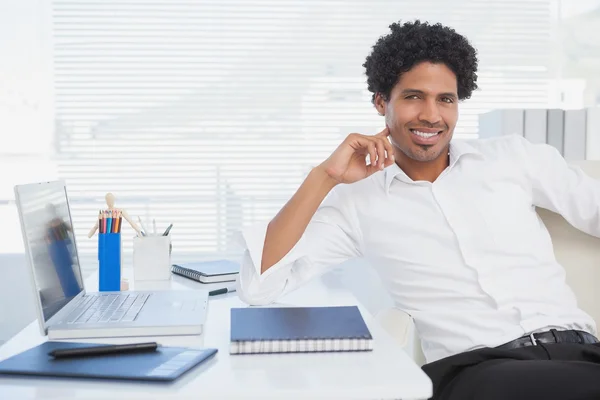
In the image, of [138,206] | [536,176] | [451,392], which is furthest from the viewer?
[138,206]

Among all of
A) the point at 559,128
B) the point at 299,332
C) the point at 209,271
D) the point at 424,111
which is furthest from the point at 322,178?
the point at 559,128

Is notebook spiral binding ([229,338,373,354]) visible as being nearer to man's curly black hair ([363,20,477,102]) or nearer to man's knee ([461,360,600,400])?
man's knee ([461,360,600,400])

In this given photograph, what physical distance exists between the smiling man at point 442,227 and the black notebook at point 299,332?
282mm

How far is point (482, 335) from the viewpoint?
1588mm

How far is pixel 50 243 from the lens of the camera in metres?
1.28

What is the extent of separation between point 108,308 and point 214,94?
263 cm

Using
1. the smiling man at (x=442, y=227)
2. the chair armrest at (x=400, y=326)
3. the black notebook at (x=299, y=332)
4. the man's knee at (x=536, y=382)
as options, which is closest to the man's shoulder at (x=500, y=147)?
the smiling man at (x=442, y=227)

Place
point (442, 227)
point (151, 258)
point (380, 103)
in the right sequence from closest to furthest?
point (442, 227), point (151, 258), point (380, 103)

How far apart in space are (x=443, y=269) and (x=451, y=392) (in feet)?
1.15

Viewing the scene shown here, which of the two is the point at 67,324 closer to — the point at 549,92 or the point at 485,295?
the point at 485,295

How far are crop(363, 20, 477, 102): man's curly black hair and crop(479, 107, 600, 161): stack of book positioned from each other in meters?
0.57

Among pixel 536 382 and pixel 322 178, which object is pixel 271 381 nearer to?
pixel 536 382

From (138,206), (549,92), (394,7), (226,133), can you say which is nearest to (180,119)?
(226,133)

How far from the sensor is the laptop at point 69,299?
1.16m
